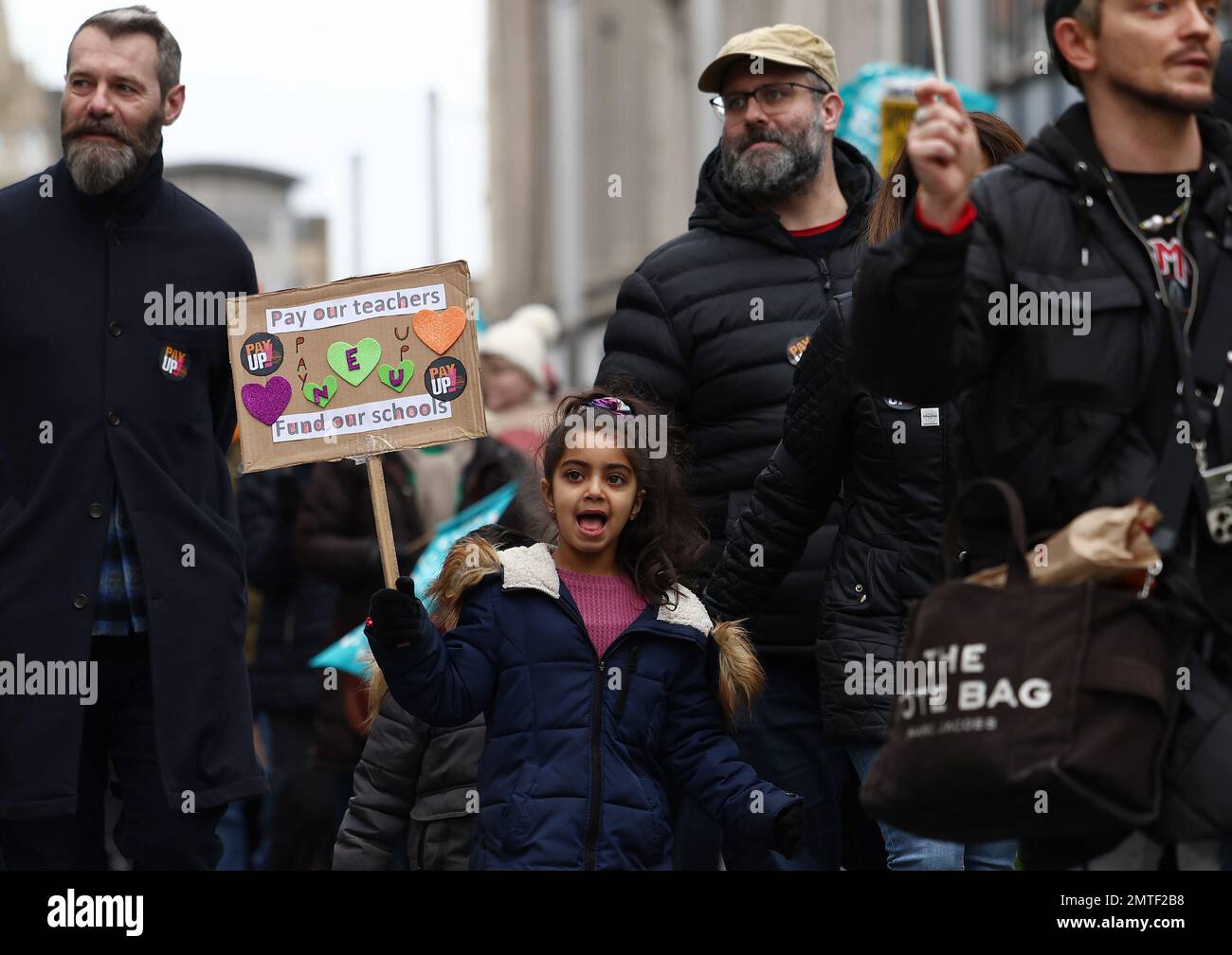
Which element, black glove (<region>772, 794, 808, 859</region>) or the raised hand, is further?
black glove (<region>772, 794, 808, 859</region>)

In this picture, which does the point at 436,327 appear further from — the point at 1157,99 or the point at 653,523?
the point at 1157,99

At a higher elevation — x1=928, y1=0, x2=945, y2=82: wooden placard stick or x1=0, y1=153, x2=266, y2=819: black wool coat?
x1=928, y1=0, x2=945, y2=82: wooden placard stick

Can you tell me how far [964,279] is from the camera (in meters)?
4.55

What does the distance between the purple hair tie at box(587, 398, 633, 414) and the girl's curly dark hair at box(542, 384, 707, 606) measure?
13 millimetres

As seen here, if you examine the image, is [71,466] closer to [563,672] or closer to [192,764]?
[192,764]

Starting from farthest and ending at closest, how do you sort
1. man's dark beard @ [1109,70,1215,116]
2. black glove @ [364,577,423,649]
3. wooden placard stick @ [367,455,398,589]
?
1. wooden placard stick @ [367,455,398,589]
2. black glove @ [364,577,423,649]
3. man's dark beard @ [1109,70,1215,116]

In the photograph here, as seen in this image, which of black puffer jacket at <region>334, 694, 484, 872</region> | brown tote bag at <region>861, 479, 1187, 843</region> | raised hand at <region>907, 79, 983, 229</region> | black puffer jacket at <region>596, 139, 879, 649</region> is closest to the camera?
brown tote bag at <region>861, 479, 1187, 843</region>

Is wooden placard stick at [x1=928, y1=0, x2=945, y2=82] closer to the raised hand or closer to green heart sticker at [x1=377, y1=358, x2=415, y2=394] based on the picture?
the raised hand

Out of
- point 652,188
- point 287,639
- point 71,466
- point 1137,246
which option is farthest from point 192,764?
point 652,188

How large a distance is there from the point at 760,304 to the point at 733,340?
125 mm

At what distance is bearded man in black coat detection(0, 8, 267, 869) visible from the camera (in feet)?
19.7

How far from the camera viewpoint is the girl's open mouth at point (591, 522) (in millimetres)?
6062

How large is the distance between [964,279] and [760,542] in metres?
1.85

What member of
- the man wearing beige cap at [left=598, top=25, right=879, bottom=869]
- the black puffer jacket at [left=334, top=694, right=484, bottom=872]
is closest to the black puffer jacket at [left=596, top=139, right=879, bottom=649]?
the man wearing beige cap at [left=598, top=25, right=879, bottom=869]
